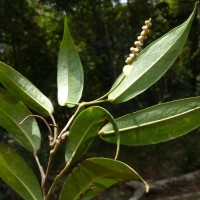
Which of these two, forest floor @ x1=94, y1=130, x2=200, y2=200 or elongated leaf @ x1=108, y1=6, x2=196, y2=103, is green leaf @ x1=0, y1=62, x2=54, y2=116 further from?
forest floor @ x1=94, y1=130, x2=200, y2=200

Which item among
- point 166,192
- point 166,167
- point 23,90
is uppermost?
point 23,90

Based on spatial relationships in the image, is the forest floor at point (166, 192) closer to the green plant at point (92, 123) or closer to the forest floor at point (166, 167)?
the forest floor at point (166, 167)

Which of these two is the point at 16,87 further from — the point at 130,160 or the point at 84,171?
the point at 130,160

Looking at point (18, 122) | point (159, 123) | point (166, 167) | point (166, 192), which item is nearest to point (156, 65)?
point (159, 123)

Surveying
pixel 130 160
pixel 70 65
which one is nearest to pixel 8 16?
pixel 130 160

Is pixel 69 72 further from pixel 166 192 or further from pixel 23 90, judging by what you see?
pixel 166 192

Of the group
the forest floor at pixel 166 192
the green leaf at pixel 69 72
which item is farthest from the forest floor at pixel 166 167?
the green leaf at pixel 69 72

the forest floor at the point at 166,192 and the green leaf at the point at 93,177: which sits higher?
the green leaf at the point at 93,177
